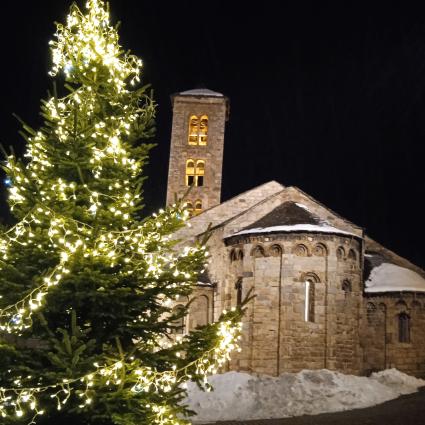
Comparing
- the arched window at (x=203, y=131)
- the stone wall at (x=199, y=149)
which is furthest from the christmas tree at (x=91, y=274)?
the arched window at (x=203, y=131)

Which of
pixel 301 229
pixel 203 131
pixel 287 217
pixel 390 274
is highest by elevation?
pixel 203 131

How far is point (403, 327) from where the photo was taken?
79.8ft

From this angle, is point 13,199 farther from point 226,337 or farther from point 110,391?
point 226,337

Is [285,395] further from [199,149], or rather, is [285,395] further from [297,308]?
[199,149]

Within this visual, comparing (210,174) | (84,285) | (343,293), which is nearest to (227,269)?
(343,293)

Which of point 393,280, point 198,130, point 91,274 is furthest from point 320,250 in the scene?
point 198,130

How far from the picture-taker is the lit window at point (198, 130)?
126 feet

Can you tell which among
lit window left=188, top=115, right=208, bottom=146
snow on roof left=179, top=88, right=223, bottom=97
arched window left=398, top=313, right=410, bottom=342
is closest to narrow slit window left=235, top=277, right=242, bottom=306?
arched window left=398, top=313, right=410, bottom=342

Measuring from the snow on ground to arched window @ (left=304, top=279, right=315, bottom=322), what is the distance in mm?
A: 2064

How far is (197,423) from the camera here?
1648 cm

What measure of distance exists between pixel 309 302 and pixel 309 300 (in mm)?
75

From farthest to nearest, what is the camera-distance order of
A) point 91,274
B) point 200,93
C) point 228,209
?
1. point 200,93
2. point 228,209
3. point 91,274

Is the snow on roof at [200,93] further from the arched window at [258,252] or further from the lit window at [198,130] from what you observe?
the arched window at [258,252]

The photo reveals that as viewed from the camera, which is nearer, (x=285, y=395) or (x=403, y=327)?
(x=285, y=395)
